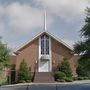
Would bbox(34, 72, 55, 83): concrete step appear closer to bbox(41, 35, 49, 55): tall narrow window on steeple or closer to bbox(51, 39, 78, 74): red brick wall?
bbox(51, 39, 78, 74): red brick wall

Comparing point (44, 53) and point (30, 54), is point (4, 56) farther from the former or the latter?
point (44, 53)

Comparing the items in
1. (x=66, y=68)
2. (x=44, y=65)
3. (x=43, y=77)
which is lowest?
(x=43, y=77)

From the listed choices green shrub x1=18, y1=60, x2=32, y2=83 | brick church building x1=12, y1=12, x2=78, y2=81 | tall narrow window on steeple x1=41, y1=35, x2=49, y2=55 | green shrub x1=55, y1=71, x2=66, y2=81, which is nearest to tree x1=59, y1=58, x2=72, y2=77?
green shrub x1=55, y1=71, x2=66, y2=81

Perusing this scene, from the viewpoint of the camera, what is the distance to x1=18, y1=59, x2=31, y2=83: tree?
5581 cm

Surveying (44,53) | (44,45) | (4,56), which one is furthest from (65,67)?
(4,56)

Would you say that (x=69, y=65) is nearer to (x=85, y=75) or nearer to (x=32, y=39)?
(x=85, y=75)

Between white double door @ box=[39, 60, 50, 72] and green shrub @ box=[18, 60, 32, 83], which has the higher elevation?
white double door @ box=[39, 60, 50, 72]

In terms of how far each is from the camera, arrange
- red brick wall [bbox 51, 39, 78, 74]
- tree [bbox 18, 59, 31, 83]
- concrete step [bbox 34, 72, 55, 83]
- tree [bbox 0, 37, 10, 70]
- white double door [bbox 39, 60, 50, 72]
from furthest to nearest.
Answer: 1. red brick wall [bbox 51, 39, 78, 74]
2. white double door [bbox 39, 60, 50, 72]
3. concrete step [bbox 34, 72, 55, 83]
4. tree [bbox 18, 59, 31, 83]
5. tree [bbox 0, 37, 10, 70]

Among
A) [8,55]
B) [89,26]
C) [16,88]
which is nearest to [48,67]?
[8,55]

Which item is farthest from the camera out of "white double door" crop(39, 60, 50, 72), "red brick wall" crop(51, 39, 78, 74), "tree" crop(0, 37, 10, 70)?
"red brick wall" crop(51, 39, 78, 74)

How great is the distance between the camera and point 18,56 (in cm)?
6038

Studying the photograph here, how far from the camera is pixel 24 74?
5641 cm

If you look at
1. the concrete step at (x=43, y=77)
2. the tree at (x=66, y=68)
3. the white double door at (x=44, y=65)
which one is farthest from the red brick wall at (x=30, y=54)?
the tree at (x=66, y=68)

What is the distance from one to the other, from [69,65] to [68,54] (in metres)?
3.66
